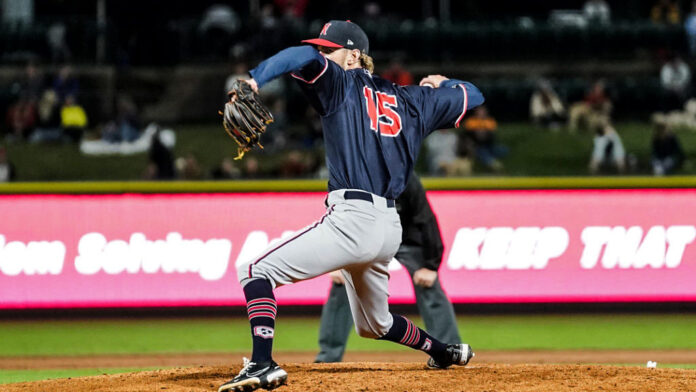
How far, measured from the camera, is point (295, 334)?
28.9 feet

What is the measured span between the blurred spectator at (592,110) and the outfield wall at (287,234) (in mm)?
6932

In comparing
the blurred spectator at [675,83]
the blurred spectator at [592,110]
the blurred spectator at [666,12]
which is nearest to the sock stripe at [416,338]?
the blurred spectator at [592,110]

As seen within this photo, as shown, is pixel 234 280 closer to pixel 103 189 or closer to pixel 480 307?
pixel 103 189

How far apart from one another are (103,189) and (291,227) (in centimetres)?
192

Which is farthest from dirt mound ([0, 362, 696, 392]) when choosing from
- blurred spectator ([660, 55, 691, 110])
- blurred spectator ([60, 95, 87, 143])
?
blurred spectator ([660, 55, 691, 110])

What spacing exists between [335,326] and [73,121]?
11.3 m

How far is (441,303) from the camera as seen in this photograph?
21.9 ft

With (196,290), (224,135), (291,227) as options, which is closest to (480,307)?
(291,227)

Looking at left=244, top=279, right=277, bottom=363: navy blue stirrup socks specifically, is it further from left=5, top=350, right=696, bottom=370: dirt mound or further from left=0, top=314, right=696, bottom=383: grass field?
left=0, top=314, right=696, bottom=383: grass field

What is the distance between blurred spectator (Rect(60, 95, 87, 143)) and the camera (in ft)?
54.7

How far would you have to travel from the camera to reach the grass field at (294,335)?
8211 millimetres

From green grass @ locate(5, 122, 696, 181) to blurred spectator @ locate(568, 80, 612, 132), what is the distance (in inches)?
11.2

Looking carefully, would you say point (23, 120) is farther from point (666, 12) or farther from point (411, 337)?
point (666, 12)

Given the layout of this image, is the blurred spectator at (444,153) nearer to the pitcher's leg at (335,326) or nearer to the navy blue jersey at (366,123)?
the pitcher's leg at (335,326)
